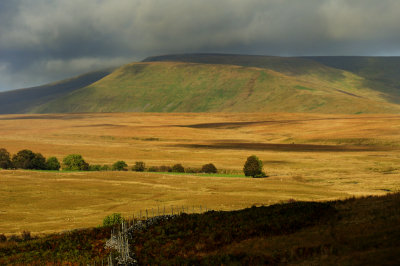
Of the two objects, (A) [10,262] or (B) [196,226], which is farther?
(B) [196,226]

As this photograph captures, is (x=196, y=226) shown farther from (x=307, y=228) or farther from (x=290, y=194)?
(x=290, y=194)

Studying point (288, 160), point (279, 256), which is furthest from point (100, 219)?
point (288, 160)

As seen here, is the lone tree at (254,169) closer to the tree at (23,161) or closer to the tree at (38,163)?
the tree at (38,163)

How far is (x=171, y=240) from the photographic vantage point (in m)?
27.3

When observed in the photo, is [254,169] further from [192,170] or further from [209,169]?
[192,170]

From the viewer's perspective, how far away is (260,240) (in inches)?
950

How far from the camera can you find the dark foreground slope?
19.8m

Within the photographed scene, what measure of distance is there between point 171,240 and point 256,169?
66.4 m

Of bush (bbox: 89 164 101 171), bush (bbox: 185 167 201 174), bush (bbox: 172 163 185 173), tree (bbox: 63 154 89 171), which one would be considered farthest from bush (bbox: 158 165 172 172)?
tree (bbox: 63 154 89 171)

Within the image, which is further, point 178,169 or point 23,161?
point 23,161

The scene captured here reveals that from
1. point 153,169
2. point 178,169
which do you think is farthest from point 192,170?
point 153,169

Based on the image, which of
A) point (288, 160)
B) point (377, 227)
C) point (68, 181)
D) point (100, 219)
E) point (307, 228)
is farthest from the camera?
point (288, 160)

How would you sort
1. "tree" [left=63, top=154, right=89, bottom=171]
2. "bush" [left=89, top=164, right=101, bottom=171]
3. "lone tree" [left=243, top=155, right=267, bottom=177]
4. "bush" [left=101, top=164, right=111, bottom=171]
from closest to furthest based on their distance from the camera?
"lone tree" [left=243, top=155, right=267, bottom=177] → "tree" [left=63, top=154, right=89, bottom=171] → "bush" [left=89, top=164, right=101, bottom=171] → "bush" [left=101, top=164, right=111, bottom=171]

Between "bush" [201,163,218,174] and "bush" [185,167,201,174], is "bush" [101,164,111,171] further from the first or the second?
"bush" [201,163,218,174]
